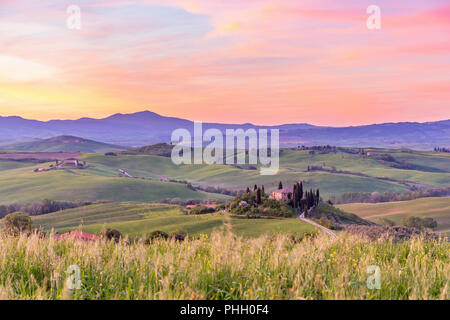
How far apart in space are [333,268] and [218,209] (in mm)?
123893

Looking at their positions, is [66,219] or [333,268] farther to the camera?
[66,219]

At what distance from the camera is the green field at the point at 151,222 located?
93938 millimetres

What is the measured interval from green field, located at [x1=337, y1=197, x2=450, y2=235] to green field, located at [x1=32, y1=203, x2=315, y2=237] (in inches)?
2232

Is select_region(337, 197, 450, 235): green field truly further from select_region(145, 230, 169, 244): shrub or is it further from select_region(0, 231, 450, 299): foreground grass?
select_region(0, 231, 450, 299): foreground grass

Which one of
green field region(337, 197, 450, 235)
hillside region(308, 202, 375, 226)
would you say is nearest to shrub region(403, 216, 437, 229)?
green field region(337, 197, 450, 235)

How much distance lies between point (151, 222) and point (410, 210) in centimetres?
10004

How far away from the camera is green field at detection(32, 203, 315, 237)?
308ft

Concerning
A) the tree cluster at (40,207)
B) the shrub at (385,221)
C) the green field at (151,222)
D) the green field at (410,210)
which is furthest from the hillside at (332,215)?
the tree cluster at (40,207)

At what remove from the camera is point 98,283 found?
6.11 m

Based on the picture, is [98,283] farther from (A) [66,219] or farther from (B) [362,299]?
(A) [66,219]

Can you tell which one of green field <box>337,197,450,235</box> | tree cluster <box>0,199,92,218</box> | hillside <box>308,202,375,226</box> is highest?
hillside <box>308,202,375,226</box>

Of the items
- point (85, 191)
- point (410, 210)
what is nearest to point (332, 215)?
point (410, 210)

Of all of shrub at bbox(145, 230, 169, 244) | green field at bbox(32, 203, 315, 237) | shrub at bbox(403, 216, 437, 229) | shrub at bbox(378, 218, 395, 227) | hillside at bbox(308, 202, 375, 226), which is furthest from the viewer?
shrub at bbox(378, 218, 395, 227)
